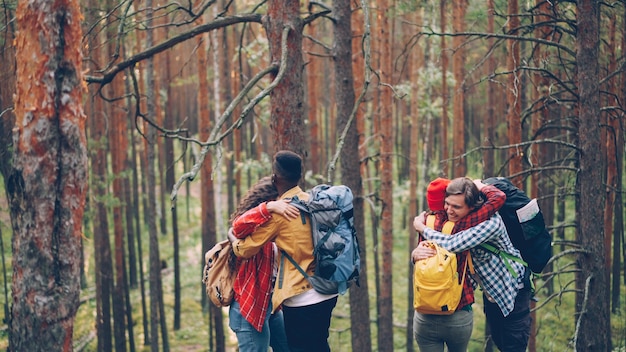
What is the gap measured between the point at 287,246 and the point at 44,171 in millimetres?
1697

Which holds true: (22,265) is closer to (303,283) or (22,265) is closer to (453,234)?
(303,283)

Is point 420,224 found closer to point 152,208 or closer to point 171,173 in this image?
point 152,208

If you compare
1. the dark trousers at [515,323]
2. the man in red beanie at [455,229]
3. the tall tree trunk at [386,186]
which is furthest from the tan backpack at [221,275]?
the tall tree trunk at [386,186]

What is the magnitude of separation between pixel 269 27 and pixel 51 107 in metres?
2.28

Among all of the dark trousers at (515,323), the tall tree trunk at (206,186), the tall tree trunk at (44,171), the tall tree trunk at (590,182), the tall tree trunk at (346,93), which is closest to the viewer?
the tall tree trunk at (44,171)

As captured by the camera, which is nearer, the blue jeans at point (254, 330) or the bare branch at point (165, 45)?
the blue jeans at point (254, 330)

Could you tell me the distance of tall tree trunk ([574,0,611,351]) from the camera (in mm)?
6375

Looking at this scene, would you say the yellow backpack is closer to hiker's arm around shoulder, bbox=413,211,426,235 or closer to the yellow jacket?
hiker's arm around shoulder, bbox=413,211,426,235

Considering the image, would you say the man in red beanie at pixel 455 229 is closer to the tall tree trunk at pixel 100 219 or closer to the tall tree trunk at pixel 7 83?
the tall tree trunk at pixel 7 83

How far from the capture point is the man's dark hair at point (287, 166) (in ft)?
13.7

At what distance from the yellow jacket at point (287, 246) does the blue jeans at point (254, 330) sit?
10.3 inches

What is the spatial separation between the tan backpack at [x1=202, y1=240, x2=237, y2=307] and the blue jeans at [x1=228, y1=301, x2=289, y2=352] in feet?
0.37

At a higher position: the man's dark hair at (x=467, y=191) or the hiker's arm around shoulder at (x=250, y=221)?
the man's dark hair at (x=467, y=191)

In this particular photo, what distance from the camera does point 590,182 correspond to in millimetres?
6523
